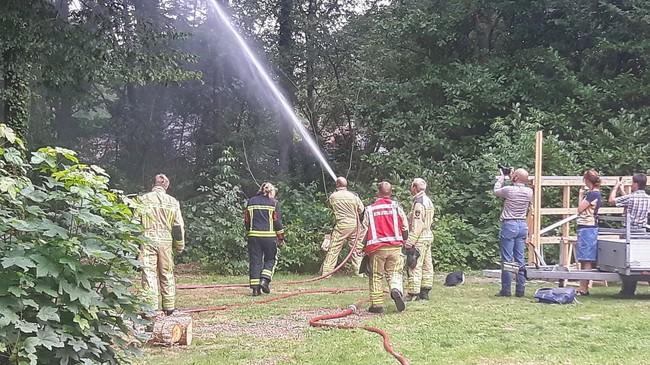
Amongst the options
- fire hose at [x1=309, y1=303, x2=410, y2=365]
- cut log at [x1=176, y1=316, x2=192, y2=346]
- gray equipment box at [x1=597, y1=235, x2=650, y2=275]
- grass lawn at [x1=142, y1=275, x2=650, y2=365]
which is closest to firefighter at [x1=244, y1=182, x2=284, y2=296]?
grass lawn at [x1=142, y1=275, x2=650, y2=365]

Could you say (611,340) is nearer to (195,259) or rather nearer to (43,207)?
(43,207)

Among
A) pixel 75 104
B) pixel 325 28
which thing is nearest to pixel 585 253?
pixel 325 28

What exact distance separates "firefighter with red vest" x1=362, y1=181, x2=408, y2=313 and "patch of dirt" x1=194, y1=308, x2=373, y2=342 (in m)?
0.34

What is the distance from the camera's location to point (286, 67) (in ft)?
63.9

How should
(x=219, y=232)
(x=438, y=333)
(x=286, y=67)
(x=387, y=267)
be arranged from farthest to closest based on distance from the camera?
1. (x=286, y=67)
2. (x=219, y=232)
3. (x=387, y=267)
4. (x=438, y=333)

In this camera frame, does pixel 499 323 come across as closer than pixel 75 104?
Yes

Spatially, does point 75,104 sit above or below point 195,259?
above

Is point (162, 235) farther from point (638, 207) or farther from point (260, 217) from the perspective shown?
point (638, 207)

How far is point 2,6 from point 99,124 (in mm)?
10909

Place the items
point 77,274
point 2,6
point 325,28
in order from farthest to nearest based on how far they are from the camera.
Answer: point 325,28 → point 2,6 → point 77,274

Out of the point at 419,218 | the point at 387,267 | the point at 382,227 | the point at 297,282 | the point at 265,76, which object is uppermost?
the point at 265,76

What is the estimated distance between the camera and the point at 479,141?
16.6 meters

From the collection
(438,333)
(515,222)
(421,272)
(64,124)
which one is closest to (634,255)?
(515,222)

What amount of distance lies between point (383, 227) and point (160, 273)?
2510mm
